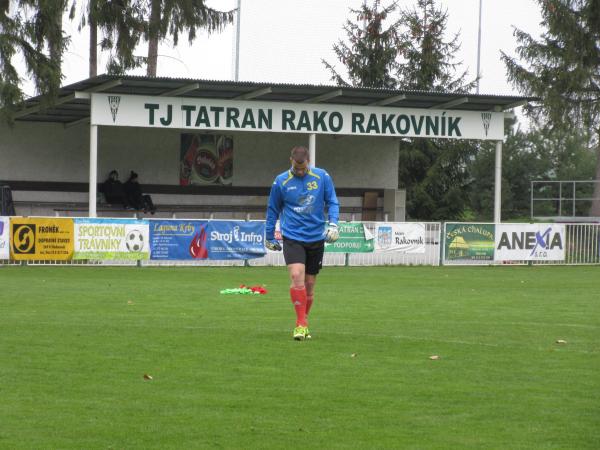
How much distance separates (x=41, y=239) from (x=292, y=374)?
18.4 meters

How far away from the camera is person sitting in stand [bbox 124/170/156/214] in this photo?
37.1 metres

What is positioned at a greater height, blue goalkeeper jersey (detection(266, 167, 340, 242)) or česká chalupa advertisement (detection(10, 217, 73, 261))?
blue goalkeeper jersey (detection(266, 167, 340, 242))

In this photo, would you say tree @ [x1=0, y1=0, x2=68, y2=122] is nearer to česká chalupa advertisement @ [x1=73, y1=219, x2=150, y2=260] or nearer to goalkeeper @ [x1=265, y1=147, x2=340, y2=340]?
česká chalupa advertisement @ [x1=73, y1=219, x2=150, y2=260]

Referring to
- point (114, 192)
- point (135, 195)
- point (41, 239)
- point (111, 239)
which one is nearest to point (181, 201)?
point (135, 195)

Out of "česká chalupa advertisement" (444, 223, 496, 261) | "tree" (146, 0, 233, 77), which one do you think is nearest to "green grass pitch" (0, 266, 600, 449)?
"česká chalupa advertisement" (444, 223, 496, 261)

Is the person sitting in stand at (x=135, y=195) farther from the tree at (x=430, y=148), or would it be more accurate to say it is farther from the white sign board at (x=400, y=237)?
the tree at (x=430, y=148)

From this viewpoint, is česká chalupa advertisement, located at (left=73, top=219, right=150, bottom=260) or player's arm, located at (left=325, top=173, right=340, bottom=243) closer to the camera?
player's arm, located at (left=325, top=173, right=340, bottom=243)

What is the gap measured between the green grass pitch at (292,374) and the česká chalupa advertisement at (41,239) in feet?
27.9

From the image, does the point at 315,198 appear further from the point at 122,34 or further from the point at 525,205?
→ the point at 525,205

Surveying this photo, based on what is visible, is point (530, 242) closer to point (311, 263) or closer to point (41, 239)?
point (41, 239)

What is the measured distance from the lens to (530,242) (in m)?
31.9

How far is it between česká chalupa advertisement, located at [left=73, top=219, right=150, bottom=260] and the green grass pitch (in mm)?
8858

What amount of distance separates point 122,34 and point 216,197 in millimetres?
6135

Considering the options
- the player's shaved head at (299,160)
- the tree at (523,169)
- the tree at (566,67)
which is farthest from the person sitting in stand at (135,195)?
the tree at (523,169)
